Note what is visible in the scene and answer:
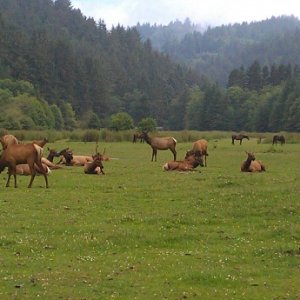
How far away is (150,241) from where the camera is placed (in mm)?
13820

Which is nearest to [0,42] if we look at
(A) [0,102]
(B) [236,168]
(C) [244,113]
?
(A) [0,102]

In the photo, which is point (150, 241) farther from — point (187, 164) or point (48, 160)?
point (48, 160)

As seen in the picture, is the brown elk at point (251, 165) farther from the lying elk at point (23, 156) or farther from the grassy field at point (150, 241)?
the lying elk at point (23, 156)

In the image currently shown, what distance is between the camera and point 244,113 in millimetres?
149500

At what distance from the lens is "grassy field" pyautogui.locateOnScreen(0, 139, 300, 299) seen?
10.3 metres

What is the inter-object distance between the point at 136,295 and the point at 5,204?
9877 millimetres

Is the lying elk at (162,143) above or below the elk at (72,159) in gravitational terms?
above

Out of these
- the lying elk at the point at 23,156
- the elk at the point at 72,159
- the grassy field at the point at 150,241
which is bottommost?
the elk at the point at 72,159

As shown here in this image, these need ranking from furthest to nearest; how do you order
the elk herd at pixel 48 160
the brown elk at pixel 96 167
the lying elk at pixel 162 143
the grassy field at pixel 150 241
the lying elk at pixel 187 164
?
the lying elk at pixel 162 143, the lying elk at pixel 187 164, the brown elk at pixel 96 167, the elk herd at pixel 48 160, the grassy field at pixel 150 241

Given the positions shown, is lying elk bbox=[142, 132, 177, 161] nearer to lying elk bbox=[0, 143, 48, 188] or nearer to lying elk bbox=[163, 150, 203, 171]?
lying elk bbox=[163, 150, 203, 171]

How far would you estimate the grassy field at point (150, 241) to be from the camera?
10.3 meters

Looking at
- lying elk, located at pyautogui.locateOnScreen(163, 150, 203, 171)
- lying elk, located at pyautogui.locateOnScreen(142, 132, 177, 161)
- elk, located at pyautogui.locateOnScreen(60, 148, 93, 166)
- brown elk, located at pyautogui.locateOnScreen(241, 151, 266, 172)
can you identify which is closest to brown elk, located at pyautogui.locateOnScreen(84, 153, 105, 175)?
lying elk, located at pyautogui.locateOnScreen(163, 150, 203, 171)

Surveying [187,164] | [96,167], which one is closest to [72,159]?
[96,167]

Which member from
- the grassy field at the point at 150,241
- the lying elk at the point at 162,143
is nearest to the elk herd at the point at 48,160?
the lying elk at the point at 162,143
